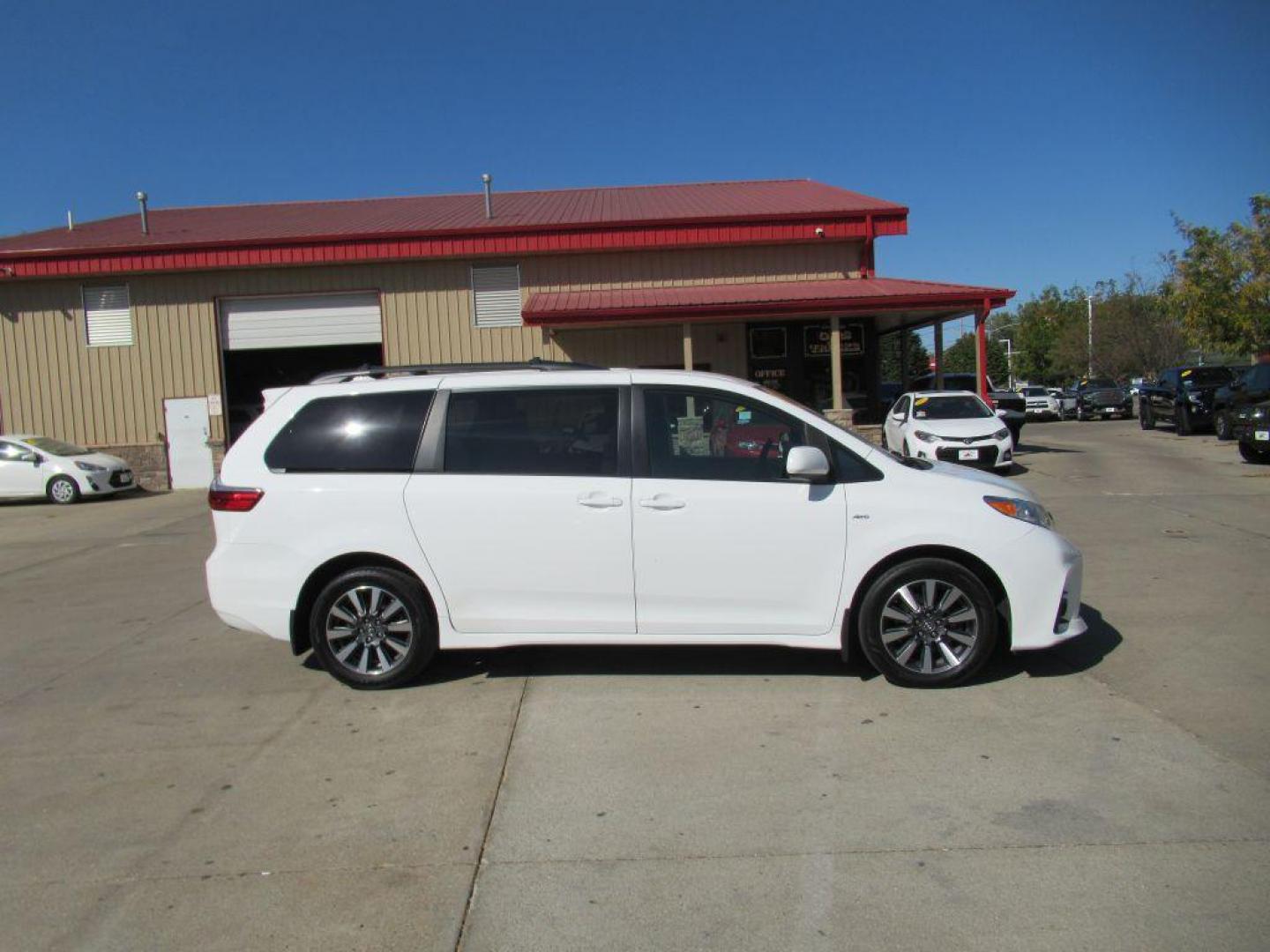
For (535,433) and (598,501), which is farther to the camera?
(535,433)

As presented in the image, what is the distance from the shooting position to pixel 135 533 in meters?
14.2

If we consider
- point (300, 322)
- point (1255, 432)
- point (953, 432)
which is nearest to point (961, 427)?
point (953, 432)

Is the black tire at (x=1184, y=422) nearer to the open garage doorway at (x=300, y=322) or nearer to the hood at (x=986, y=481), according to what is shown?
the open garage doorway at (x=300, y=322)

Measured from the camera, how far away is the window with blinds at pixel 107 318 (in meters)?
22.3

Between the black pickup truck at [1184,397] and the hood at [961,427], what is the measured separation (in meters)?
11.4

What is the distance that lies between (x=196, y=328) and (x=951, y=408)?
53.2 feet

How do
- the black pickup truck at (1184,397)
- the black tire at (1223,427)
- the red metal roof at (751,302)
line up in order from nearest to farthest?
the red metal roof at (751,302) → the black tire at (1223,427) → the black pickup truck at (1184,397)

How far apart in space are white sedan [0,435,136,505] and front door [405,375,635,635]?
16.7m

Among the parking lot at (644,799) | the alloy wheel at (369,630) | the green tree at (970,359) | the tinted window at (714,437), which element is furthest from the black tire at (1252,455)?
the green tree at (970,359)

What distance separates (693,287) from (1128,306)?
41.1m

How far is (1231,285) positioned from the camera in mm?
28047

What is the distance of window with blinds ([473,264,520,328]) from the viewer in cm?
2233

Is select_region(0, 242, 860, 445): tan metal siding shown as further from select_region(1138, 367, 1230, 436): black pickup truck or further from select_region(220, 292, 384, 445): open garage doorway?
select_region(1138, 367, 1230, 436): black pickup truck

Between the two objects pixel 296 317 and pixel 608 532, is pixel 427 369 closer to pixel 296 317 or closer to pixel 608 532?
pixel 608 532
